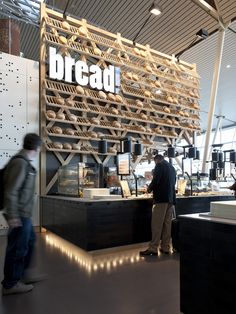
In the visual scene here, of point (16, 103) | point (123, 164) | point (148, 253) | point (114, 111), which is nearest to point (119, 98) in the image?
point (114, 111)

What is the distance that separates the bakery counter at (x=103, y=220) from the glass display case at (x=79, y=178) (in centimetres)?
33

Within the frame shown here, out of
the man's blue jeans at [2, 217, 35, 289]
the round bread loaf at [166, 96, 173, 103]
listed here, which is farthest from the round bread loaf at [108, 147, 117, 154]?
→ the man's blue jeans at [2, 217, 35, 289]

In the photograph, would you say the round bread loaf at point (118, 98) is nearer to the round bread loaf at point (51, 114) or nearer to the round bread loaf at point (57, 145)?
the round bread loaf at point (51, 114)

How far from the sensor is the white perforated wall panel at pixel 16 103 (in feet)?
20.0

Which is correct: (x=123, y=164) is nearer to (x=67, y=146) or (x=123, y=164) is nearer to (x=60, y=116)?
(x=67, y=146)

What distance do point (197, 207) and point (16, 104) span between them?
4.23m

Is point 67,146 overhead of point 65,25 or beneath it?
beneath

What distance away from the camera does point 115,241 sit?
182 inches

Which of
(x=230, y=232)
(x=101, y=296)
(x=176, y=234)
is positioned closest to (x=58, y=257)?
(x=101, y=296)

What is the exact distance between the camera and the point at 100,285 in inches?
125

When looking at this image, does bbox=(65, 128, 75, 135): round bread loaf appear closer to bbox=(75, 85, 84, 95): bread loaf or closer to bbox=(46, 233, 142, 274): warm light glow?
bbox=(75, 85, 84, 95): bread loaf

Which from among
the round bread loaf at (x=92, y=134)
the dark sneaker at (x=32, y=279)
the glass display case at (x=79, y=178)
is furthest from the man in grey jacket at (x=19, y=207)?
the round bread loaf at (x=92, y=134)

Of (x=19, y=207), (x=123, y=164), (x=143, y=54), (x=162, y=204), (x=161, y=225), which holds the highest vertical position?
(x=143, y=54)

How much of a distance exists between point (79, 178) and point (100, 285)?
7.78 feet
